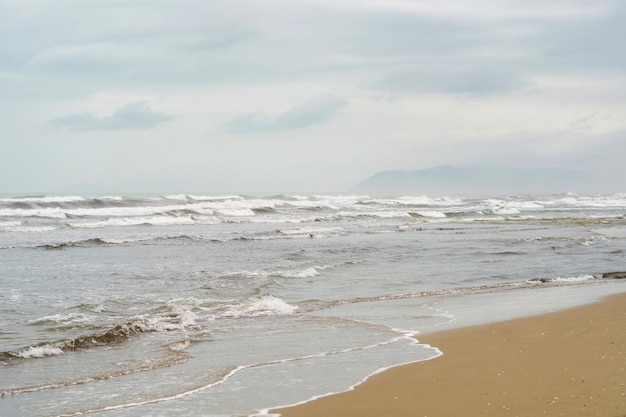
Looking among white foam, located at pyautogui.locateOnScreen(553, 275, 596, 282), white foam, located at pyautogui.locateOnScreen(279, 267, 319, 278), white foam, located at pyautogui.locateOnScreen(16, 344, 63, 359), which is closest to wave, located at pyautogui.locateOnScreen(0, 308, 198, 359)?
white foam, located at pyautogui.locateOnScreen(16, 344, 63, 359)

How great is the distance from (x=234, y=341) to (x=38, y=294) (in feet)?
18.0

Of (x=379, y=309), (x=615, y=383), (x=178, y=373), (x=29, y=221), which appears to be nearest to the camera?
(x=615, y=383)

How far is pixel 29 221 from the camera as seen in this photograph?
40.9 metres

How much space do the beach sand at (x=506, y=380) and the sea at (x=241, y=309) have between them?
40 centimetres

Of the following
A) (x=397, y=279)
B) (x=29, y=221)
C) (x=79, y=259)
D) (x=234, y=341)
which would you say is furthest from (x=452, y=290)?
(x=29, y=221)

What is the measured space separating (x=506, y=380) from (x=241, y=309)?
6.22 meters

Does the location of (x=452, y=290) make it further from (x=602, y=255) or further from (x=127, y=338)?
(x=602, y=255)

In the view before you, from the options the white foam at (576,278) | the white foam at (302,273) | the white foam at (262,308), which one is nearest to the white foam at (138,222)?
the white foam at (302,273)

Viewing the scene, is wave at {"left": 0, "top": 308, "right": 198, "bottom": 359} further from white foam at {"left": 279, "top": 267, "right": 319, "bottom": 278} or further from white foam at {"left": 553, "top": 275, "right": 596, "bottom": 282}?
white foam at {"left": 553, "top": 275, "right": 596, "bottom": 282}

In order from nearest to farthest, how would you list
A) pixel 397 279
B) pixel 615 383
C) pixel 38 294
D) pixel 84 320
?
pixel 615 383
pixel 84 320
pixel 38 294
pixel 397 279

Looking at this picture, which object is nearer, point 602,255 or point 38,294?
point 38,294

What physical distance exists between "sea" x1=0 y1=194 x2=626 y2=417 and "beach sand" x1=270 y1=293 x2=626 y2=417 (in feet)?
1.32

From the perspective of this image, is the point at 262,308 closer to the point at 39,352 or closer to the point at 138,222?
the point at 39,352

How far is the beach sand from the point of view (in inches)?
221
